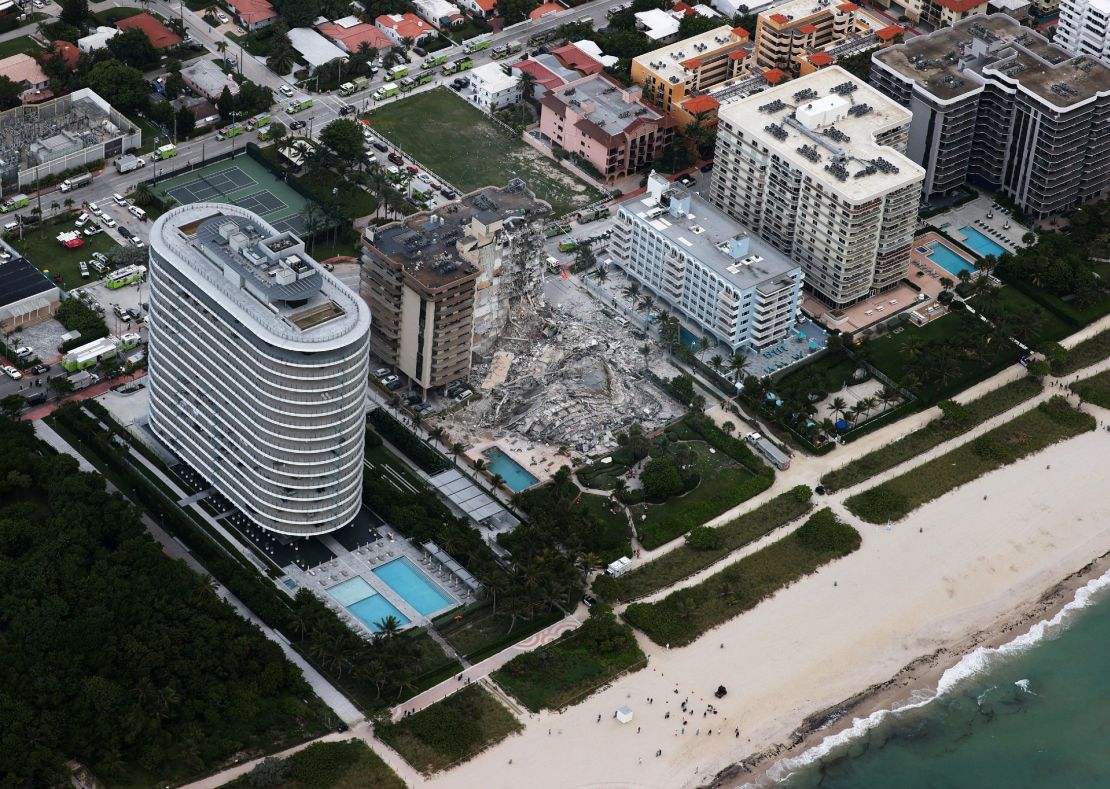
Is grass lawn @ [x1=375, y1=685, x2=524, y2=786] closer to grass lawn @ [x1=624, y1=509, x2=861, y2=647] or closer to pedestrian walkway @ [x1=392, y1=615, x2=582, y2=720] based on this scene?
pedestrian walkway @ [x1=392, y1=615, x2=582, y2=720]

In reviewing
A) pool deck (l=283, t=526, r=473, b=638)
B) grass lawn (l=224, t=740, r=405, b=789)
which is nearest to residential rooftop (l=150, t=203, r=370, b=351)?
pool deck (l=283, t=526, r=473, b=638)

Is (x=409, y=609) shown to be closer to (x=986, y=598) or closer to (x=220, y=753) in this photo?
(x=220, y=753)

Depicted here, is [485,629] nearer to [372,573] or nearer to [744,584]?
[372,573]

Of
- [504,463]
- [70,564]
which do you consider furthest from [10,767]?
[504,463]

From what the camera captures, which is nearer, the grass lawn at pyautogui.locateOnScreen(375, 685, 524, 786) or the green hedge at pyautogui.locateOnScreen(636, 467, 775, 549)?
the grass lawn at pyautogui.locateOnScreen(375, 685, 524, 786)

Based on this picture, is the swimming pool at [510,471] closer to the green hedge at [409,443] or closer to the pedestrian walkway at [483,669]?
the green hedge at [409,443]

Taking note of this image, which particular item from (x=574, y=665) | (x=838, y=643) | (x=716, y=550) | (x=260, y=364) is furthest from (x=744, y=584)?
(x=260, y=364)
